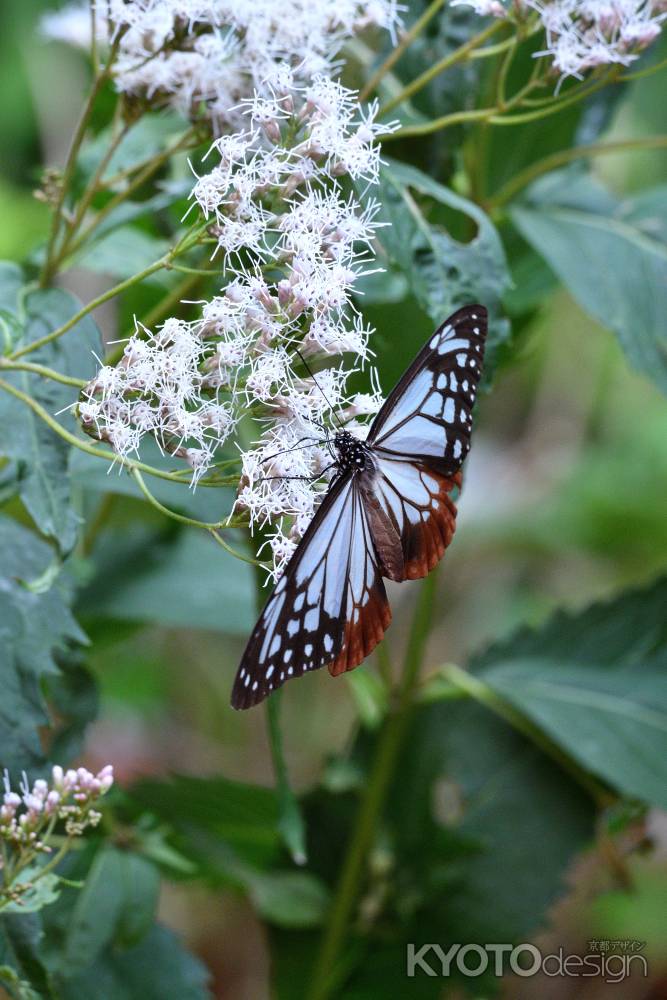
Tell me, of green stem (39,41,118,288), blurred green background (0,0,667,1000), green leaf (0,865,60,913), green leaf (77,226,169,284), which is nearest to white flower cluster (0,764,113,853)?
green leaf (0,865,60,913)

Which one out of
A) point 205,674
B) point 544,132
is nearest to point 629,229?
point 544,132

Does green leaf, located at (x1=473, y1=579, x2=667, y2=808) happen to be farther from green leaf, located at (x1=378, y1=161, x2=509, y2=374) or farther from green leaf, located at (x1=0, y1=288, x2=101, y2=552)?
green leaf, located at (x1=0, y1=288, x2=101, y2=552)

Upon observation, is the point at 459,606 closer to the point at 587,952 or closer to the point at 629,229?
the point at 587,952

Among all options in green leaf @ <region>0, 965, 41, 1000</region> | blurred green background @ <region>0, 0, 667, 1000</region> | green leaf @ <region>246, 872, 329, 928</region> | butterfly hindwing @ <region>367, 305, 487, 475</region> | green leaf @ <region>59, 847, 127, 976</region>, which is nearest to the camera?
green leaf @ <region>0, 965, 41, 1000</region>

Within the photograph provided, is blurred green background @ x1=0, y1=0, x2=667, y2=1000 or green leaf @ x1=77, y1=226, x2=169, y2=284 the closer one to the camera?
green leaf @ x1=77, y1=226, x2=169, y2=284

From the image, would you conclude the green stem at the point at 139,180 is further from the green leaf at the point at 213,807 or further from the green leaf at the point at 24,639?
the green leaf at the point at 213,807

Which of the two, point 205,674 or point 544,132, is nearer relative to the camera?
point 544,132
